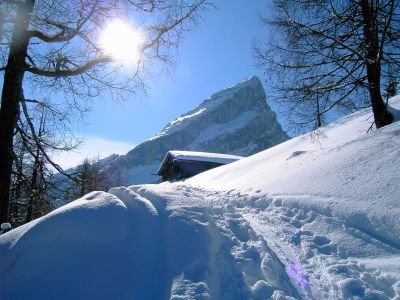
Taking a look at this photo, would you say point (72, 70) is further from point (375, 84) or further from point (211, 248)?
point (375, 84)

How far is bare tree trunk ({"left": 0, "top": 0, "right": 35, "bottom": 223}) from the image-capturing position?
18.4 feet

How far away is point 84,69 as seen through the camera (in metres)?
6.10

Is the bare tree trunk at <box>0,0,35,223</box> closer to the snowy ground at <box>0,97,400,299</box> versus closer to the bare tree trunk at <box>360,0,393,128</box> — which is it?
the snowy ground at <box>0,97,400,299</box>

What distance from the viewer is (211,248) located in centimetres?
326

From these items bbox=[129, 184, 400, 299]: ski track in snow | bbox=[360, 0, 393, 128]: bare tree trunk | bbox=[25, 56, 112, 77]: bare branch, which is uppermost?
bbox=[25, 56, 112, 77]: bare branch

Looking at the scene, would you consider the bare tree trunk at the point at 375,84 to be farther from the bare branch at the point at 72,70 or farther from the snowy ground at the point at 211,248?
the bare branch at the point at 72,70

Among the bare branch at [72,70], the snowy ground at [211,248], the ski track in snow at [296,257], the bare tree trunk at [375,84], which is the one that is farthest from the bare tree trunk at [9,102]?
the bare tree trunk at [375,84]

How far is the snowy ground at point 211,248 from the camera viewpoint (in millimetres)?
2693

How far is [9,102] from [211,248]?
4290mm

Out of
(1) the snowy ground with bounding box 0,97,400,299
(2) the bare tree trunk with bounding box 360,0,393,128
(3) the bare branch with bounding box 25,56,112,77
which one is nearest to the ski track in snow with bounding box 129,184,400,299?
(1) the snowy ground with bounding box 0,97,400,299

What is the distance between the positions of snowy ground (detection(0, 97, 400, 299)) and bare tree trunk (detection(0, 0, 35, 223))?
233 centimetres

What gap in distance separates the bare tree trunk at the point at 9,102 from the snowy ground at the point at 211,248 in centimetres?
233

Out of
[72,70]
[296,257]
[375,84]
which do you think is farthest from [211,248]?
[375,84]

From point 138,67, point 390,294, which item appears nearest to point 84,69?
point 138,67
